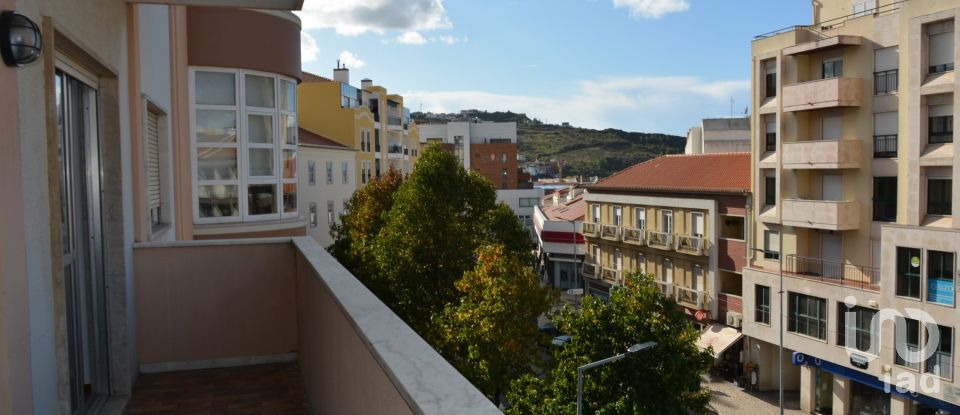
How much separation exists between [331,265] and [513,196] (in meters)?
81.4

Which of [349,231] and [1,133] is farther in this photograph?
[349,231]

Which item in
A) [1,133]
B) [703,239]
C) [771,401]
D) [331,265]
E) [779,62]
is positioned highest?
[779,62]

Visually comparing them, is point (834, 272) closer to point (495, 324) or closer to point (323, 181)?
point (495, 324)

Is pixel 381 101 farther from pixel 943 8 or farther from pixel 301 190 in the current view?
pixel 943 8

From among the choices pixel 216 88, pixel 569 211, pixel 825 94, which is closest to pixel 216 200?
pixel 216 88

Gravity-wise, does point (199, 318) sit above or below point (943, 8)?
below

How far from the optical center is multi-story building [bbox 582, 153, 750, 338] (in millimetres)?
36844

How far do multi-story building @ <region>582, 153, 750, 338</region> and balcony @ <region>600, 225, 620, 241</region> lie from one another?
6 cm

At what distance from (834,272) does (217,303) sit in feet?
92.0

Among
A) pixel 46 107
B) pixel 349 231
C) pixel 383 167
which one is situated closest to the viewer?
pixel 46 107

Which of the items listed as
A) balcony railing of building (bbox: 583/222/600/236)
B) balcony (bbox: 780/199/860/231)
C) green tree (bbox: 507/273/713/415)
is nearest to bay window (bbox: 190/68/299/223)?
green tree (bbox: 507/273/713/415)

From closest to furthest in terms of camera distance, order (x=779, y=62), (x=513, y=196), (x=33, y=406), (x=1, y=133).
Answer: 1. (x=1, y=133)
2. (x=33, y=406)
3. (x=779, y=62)
4. (x=513, y=196)

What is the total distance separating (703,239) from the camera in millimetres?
37875

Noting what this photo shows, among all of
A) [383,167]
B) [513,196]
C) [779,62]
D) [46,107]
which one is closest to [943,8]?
[779,62]
